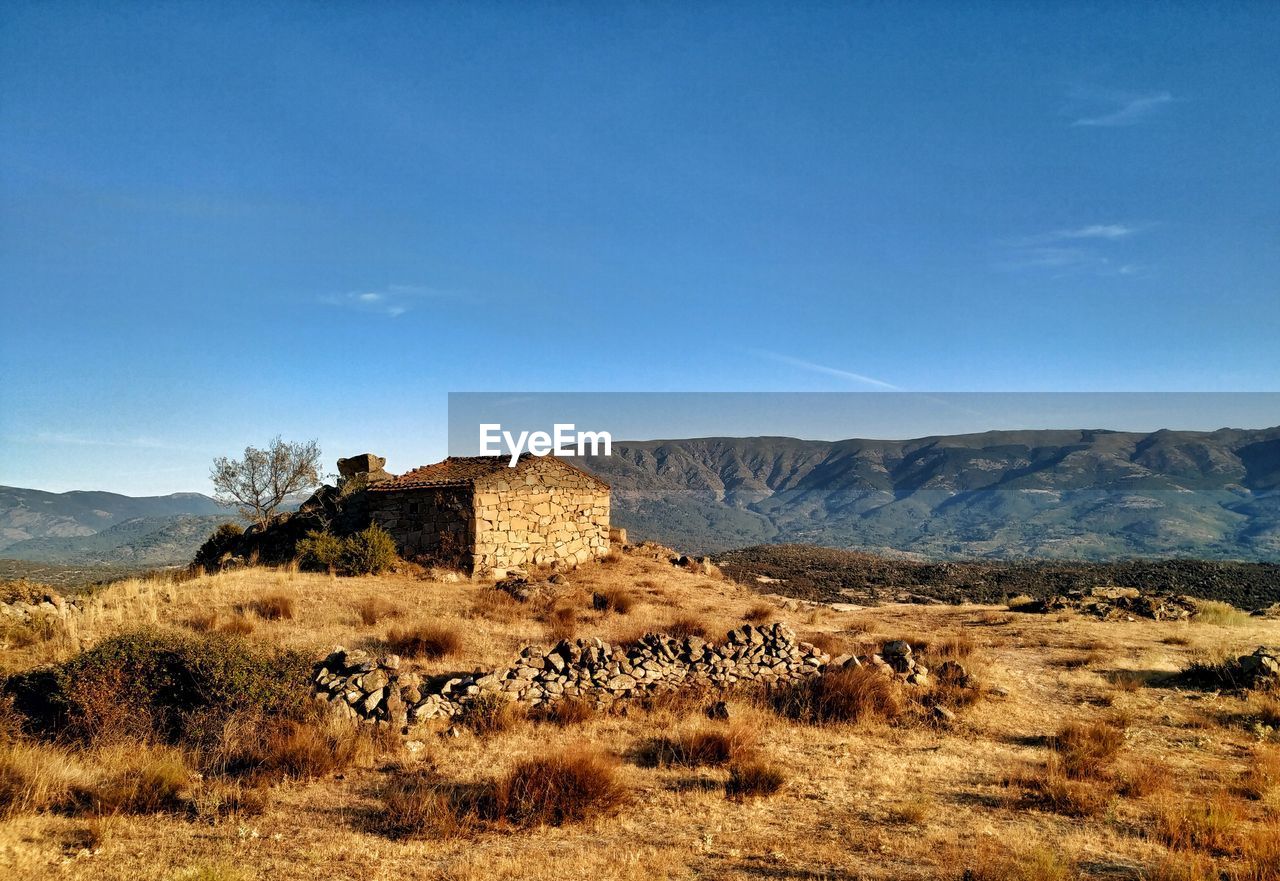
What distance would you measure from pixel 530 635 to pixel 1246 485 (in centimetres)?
17806

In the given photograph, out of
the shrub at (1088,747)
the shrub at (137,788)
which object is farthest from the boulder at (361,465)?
the shrub at (1088,747)

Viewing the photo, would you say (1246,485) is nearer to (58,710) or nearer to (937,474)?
(937,474)

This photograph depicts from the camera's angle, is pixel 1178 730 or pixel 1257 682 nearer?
pixel 1178 730

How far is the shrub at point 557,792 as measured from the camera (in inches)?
274

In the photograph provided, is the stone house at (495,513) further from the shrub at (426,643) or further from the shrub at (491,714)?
the shrub at (491,714)

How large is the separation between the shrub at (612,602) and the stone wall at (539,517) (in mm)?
5443

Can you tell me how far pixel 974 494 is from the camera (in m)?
160

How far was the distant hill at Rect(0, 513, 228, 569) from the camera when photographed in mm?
102500

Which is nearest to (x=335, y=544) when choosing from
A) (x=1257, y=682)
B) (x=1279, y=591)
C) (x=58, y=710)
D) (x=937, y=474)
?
(x=58, y=710)

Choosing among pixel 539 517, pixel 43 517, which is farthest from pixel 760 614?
pixel 43 517

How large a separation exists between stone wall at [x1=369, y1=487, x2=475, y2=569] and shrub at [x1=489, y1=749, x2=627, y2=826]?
49.5 ft

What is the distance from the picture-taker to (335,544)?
70.6ft

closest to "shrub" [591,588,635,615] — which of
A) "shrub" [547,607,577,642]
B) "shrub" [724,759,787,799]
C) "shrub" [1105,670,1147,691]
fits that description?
"shrub" [547,607,577,642]

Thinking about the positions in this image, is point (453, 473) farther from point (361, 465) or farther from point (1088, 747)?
point (1088, 747)
